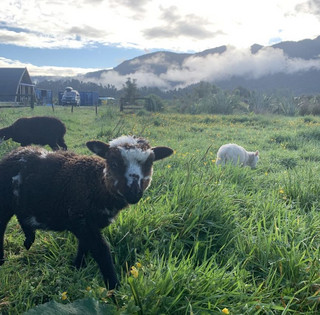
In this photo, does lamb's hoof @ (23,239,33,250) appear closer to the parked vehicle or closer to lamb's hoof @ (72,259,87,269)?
lamb's hoof @ (72,259,87,269)

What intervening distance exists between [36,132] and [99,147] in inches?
271

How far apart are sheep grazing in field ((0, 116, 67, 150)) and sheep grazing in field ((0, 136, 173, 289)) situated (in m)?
6.08

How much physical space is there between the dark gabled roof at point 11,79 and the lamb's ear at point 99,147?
40.2 metres

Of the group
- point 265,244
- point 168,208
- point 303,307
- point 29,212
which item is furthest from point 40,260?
point 303,307

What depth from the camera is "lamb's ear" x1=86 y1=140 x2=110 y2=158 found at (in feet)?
11.3

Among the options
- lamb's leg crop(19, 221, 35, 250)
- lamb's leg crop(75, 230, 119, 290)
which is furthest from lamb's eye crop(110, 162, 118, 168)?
lamb's leg crop(19, 221, 35, 250)

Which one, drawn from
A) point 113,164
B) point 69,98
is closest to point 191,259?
point 113,164

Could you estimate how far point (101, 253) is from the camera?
2.97m

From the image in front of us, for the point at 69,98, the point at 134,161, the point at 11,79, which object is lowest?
the point at 134,161

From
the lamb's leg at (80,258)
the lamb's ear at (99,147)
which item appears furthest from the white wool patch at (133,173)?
the lamb's leg at (80,258)

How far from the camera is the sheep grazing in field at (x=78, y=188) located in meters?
3.16

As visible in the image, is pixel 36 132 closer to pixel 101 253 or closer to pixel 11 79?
pixel 101 253

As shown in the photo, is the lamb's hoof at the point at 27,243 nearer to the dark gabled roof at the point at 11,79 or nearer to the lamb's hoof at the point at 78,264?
the lamb's hoof at the point at 78,264

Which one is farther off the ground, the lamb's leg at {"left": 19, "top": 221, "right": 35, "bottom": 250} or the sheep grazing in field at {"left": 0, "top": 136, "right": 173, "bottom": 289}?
the sheep grazing in field at {"left": 0, "top": 136, "right": 173, "bottom": 289}
